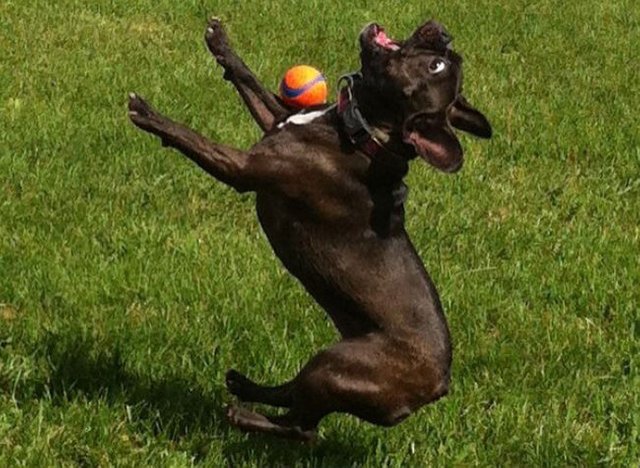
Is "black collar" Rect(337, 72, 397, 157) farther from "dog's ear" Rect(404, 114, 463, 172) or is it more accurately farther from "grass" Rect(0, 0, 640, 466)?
"grass" Rect(0, 0, 640, 466)

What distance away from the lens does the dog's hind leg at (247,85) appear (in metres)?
5.20

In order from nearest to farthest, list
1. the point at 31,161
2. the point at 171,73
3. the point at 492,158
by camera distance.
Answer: the point at 31,161
the point at 492,158
the point at 171,73

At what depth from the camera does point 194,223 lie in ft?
22.9

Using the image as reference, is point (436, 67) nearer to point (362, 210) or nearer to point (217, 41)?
point (362, 210)

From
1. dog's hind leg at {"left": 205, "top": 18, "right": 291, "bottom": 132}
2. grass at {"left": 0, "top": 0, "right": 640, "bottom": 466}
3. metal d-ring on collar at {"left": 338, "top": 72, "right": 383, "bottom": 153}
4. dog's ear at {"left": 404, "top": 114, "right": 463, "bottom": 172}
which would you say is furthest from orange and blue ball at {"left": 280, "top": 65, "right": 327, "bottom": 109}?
dog's ear at {"left": 404, "top": 114, "right": 463, "bottom": 172}

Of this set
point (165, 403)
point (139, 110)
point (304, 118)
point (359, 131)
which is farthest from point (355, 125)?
point (165, 403)

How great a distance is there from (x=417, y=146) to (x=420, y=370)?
87 centimetres

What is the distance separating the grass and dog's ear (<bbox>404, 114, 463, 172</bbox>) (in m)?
1.37

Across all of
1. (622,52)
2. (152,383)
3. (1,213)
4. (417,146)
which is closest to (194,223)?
(1,213)

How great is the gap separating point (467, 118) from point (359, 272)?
29.7 inches

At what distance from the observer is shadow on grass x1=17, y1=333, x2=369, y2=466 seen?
15.5ft

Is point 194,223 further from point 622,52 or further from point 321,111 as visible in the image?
point 622,52

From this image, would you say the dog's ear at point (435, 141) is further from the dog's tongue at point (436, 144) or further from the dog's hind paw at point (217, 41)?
the dog's hind paw at point (217, 41)

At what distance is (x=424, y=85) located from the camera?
439cm
